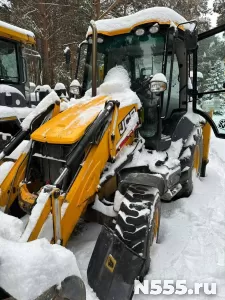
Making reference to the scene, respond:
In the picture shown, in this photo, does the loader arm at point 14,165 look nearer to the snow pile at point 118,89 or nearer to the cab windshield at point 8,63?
the snow pile at point 118,89

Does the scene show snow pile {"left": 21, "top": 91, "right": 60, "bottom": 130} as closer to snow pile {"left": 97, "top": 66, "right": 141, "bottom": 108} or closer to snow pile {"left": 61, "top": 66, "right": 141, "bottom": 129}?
snow pile {"left": 61, "top": 66, "right": 141, "bottom": 129}

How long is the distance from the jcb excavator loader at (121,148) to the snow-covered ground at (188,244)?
23cm

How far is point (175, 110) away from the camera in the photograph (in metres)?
5.21

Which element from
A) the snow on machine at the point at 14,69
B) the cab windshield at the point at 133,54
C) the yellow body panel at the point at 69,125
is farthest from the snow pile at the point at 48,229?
the snow on machine at the point at 14,69

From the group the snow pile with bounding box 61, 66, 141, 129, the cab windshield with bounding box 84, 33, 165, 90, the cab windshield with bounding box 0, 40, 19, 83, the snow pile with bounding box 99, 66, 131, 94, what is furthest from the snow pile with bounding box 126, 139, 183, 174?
the cab windshield with bounding box 0, 40, 19, 83

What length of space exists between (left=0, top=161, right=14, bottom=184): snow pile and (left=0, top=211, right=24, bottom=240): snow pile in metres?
0.96

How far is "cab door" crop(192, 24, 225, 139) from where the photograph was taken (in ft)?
16.4

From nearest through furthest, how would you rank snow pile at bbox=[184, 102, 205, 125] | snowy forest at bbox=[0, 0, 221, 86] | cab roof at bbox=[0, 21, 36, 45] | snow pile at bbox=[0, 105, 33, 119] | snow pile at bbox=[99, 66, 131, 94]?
snow pile at bbox=[99, 66, 131, 94] < snow pile at bbox=[184, 102, 205, 125] < snow pile at bbox=[0, 105, 33, 119] < cab roof at bbox=[0, 21, 36, 45] < snowy forest at bbox=[0, 0, 221, 86]

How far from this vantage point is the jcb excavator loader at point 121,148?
279 cm

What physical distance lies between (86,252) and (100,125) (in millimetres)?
1330

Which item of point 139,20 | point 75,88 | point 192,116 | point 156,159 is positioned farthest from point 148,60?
point 192,116

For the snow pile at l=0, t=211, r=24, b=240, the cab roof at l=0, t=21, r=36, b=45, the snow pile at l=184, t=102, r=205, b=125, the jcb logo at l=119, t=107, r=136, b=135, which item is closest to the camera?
the snow pile at l=0, t=211, r=24, b=240

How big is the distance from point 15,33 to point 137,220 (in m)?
6.47

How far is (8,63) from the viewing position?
7980 mm
